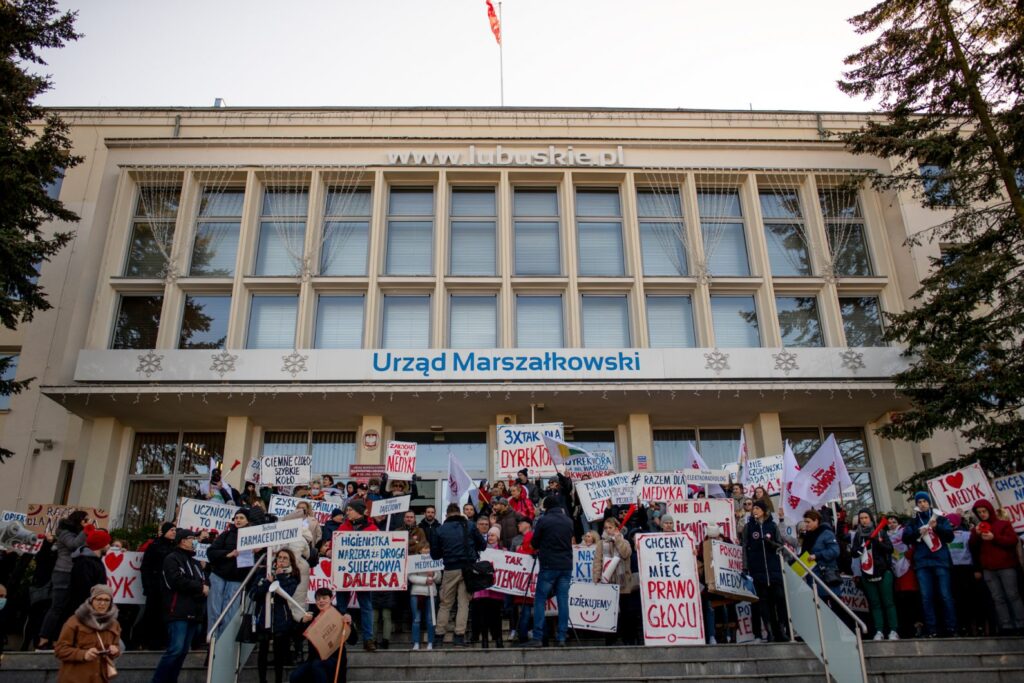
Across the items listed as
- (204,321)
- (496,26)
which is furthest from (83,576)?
(496,26)

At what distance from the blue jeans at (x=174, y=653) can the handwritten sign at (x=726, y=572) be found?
253 inches

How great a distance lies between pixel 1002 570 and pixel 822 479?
2899mm

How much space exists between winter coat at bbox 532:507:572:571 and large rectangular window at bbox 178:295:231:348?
12.7 m

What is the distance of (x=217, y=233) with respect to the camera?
21312mm

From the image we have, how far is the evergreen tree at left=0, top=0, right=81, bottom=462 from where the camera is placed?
1480 cm

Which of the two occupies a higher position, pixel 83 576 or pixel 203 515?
pixel 203 515

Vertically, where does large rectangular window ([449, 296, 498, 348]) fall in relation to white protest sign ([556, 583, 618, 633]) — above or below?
above

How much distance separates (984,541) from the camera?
10.3 meters

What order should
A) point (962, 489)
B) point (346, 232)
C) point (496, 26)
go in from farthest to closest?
point (496, 26), point (346, 232), point (962, 489)

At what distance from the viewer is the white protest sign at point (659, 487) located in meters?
12.6

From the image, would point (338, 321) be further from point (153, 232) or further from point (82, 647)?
point (82, 647)

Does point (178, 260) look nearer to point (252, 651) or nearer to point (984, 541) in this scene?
point (252, 651)

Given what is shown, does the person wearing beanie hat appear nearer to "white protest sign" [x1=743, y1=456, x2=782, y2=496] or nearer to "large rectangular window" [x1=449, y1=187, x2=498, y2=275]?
"white protest sign" [x1=743, y1=456, x2=782, y2=496]

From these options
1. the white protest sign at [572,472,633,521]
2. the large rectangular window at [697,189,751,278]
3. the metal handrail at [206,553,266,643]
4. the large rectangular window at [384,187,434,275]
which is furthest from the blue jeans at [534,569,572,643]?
the large rectangular window at [697,189,751,278]
